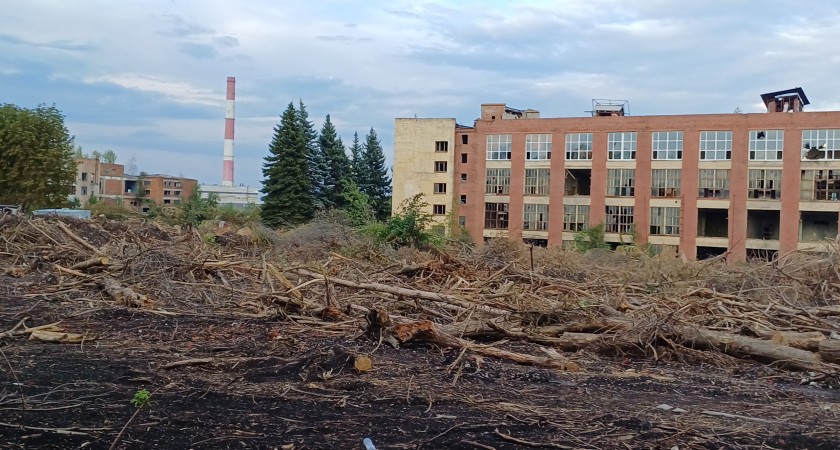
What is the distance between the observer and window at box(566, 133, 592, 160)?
148 feet

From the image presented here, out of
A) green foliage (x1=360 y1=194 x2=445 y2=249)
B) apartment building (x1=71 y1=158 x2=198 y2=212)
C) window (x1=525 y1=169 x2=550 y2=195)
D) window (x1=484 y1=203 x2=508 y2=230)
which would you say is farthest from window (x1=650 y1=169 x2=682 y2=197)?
apartment building (x1=71 y1=158 x2=198 y2=212)

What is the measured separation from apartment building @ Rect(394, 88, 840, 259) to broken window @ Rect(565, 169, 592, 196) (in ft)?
0.42

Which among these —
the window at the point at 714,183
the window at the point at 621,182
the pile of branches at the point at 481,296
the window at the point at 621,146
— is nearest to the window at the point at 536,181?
the window at the point at 621,182

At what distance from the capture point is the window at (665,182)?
4328 centimetres

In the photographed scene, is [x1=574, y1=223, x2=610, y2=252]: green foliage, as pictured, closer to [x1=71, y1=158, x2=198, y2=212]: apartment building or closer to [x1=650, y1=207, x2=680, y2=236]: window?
[x1=650, y1=207, x2=680, y2=236]: window

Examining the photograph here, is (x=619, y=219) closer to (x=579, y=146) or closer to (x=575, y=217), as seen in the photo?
(x=575, y=217)

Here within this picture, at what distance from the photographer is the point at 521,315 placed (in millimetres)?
9273

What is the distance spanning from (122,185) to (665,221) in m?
71.0

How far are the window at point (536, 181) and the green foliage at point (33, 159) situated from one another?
27955 mm

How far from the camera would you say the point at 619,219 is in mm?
44406

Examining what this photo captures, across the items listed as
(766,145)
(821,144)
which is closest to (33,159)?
(766,145)

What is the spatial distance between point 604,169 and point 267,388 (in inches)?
1630

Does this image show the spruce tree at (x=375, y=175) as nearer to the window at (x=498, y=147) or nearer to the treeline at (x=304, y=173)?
the treeline at (x=304, y=173)

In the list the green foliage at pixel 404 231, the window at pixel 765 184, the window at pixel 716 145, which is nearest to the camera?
the green foliage at pixel 404 231
